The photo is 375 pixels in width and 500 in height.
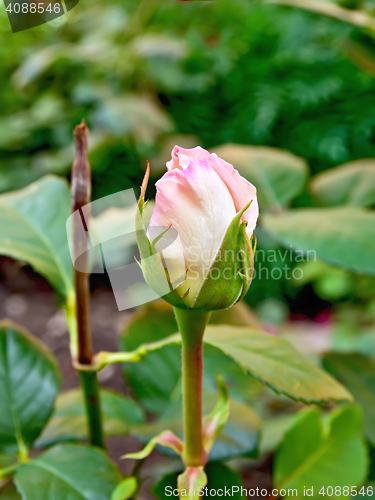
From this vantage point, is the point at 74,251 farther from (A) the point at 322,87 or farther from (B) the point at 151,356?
(A) the point at 322,87

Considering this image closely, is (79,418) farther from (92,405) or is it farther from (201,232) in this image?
(201,232)

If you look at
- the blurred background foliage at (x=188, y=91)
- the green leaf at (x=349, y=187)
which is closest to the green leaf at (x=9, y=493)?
the green leaf at (x=349, y=187)

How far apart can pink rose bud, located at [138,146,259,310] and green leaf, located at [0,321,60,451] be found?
0.16 meters

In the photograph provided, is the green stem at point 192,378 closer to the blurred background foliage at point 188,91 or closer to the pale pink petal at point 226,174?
the pale pink petal at point 226,174

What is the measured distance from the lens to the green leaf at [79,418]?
0.28 meters

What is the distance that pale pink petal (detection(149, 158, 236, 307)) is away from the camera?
5.1 inches

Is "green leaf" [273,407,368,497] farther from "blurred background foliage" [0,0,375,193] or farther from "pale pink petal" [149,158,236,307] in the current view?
"blurred background foliage" [0,0,375,193]

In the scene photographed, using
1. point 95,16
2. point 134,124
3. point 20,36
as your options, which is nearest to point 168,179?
point 134,124

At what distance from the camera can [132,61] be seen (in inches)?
46.6

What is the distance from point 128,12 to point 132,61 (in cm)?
38

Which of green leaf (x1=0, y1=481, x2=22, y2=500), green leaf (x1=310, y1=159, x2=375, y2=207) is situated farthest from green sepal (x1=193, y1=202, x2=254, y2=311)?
green leaf (x1=310, y1=159, x2=375, y2=207)

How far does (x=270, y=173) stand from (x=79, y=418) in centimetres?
31

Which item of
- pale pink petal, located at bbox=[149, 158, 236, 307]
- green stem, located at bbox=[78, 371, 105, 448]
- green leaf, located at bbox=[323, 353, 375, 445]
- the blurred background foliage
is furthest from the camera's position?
the blurred background foliage

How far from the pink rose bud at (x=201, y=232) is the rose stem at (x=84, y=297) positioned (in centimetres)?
6
